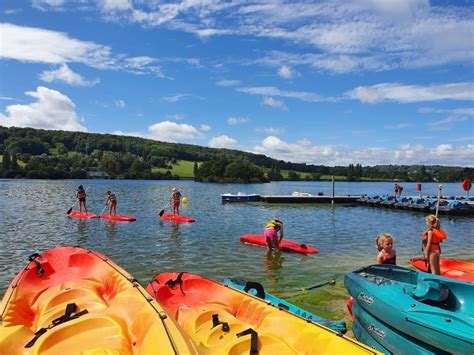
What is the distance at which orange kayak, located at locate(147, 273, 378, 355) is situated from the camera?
5949 millimetres

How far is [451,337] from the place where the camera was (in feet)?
18.6

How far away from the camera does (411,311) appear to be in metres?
6.43

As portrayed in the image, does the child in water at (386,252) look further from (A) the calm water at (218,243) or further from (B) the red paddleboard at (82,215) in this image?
(B) the red paddleboard at (82,215)

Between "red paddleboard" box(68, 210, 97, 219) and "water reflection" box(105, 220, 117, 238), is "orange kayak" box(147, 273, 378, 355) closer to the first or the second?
"water reflection" box(105, 220, 117, 238)

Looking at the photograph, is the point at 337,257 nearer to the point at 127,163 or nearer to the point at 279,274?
the point at 279,274

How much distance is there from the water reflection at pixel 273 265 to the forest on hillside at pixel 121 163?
114m

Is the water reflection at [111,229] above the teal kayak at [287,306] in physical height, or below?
below

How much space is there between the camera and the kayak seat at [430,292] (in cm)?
725

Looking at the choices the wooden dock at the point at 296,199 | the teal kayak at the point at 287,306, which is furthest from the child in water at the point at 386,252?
the wooden dock at the point at 296,199

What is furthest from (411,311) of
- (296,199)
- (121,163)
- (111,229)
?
(121,163)

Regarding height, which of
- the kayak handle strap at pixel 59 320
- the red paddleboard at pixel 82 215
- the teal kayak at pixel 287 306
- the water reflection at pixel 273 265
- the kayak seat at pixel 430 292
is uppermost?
the kayak seat at pixel 430 292

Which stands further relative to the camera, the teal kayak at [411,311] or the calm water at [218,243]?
the calm water at [218,243]

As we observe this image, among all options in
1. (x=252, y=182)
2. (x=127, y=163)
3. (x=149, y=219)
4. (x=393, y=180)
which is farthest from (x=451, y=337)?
(x=393, y=180)

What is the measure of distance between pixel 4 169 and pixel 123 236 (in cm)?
12174
